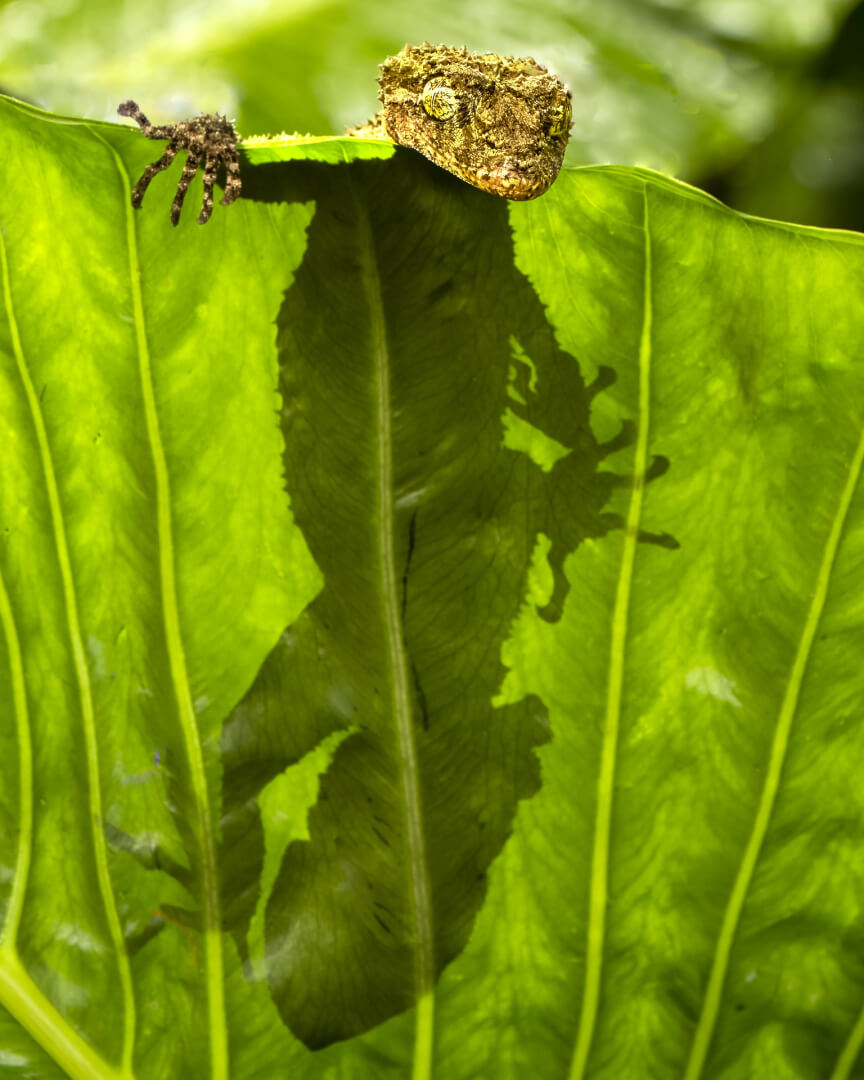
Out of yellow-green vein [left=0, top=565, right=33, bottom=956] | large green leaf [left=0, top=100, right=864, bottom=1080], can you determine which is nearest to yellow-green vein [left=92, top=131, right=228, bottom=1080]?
large green leaf [left=0, top=100, right=864, bottom=1080]

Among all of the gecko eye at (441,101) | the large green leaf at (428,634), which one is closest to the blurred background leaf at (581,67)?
the gecko eye at (441,101)

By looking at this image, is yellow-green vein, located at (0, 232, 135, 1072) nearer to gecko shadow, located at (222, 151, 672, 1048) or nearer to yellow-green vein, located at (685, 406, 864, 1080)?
gecko shadow, located at (222, 151, 672, 1048)

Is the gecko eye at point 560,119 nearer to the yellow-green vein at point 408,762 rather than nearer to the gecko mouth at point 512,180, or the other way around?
the gecko mouth at point 512,180

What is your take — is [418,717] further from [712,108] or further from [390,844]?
[712,108]

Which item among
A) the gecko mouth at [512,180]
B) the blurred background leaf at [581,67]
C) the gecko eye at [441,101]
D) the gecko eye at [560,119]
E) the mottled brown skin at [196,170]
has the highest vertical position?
the blurred background leaf at [581,67]

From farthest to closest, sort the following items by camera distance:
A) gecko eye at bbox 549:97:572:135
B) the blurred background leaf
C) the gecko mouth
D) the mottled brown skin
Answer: the blurred background leaf, gecko eye at bbox 549:97:572:135, the gecko mouth, the mottled brown skin

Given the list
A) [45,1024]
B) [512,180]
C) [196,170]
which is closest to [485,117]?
[512,180]

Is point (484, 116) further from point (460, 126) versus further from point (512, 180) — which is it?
point (512, 180)
